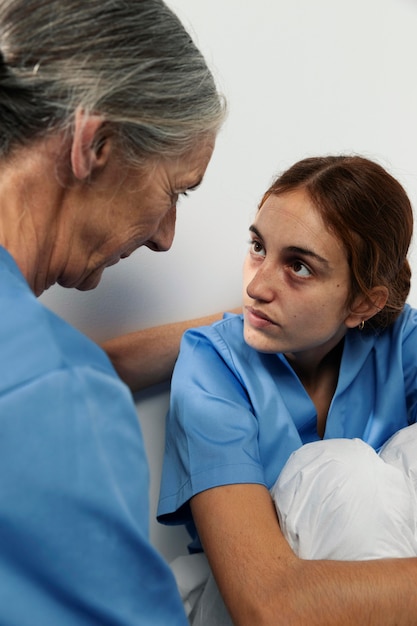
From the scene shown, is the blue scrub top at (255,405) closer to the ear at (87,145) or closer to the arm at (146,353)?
the arm at (146,353)

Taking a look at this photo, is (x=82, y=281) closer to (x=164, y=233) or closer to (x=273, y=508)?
(x=164, y=233)

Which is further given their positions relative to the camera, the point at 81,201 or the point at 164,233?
the point at 164,233

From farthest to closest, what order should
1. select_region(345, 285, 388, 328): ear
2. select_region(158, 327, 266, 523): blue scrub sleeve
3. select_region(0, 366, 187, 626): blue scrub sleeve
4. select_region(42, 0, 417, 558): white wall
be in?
select_region(42, 0, 417, 558): white wall, select_region(345, 285, 388, 328): ear, select_region(158, 327, 266, 523): blue scrub sleeve, select_region(0, 366, 187, 626): blue scrub sleeve

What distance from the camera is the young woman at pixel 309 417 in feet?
3.19

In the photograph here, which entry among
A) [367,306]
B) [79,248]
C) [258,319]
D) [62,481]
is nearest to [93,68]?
[79,248]

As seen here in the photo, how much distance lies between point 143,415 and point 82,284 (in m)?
0.43

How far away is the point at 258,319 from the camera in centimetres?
115

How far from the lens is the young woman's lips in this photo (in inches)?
45.3

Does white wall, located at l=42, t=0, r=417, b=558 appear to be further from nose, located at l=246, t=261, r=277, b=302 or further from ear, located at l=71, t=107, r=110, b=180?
ear, located at l=71, t=107, r=110, b=180

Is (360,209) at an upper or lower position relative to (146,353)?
upper

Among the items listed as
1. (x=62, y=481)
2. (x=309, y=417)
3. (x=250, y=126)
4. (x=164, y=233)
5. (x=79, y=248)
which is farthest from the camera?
(x=250, y=126)

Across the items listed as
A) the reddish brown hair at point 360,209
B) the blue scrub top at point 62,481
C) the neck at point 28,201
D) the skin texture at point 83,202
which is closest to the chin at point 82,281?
the skin texture at point 83,202

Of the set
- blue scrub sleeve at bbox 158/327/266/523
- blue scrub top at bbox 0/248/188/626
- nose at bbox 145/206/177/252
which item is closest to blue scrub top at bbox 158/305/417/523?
blue scrub sleeve at bbox 158/327/266/523

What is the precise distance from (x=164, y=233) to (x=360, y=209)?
12.6 inches
